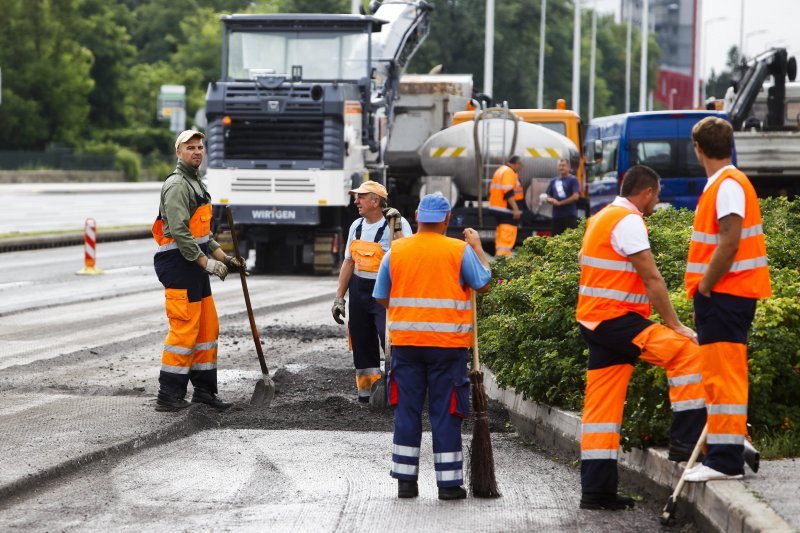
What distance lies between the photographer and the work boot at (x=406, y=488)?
7535mm

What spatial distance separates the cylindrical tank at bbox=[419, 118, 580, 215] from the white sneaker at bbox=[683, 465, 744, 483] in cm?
1802

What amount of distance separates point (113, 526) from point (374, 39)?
18450mm

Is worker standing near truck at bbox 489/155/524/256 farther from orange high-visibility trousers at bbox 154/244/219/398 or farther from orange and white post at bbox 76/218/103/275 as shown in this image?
orange high-visibility trousers at bbox 154/244/219/398

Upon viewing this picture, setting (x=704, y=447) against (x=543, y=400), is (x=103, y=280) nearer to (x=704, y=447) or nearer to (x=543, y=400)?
(x=543, y=400)

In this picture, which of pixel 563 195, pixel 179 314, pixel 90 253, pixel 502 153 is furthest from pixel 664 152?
pixel 179 314

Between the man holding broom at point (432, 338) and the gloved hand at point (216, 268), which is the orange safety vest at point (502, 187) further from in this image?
the man holding broom at point (432, 338)

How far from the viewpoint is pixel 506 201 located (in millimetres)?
22844

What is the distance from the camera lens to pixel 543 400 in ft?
30.7

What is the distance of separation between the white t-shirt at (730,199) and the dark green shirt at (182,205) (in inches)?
167

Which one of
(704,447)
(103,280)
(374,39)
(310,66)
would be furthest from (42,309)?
(704,447)

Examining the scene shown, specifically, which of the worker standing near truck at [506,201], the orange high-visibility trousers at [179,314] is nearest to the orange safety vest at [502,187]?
the worker standing near truck at [506,201]

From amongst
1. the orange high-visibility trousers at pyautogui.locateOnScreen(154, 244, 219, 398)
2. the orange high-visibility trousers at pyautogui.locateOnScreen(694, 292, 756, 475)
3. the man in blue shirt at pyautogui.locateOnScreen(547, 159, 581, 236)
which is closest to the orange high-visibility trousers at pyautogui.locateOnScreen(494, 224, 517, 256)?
the man in blue shirt at pyautogui.locateOnScreen(547, 159, 581, 236)

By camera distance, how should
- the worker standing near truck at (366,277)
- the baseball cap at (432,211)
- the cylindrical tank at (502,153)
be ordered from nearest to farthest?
the baseball cap at (432,211), the worker standing near truck at (366,277), the cylindrical tank at (502,153)

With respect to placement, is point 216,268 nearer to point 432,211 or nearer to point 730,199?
point 432,211
